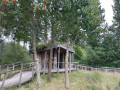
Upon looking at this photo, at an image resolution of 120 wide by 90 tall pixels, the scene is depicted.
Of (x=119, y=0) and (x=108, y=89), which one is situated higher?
(x=119, y=0)

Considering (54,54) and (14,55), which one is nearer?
(54,54)

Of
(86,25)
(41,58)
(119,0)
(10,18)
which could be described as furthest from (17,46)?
(119,0)

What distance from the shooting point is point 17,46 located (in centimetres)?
2264

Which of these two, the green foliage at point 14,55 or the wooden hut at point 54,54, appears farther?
the green foliage at point 14,55

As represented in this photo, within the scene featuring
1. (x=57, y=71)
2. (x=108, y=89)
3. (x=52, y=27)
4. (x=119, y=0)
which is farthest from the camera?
(x=119, y=0)

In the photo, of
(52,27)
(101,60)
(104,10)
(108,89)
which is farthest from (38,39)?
(104,10)

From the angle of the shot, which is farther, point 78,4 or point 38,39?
point 38,39

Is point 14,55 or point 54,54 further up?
point 14,55

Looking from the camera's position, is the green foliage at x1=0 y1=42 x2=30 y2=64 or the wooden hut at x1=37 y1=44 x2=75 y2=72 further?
the green foliage at x1=0 y1=42 x2=30 y2=64

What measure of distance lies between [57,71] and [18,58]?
1221 cm

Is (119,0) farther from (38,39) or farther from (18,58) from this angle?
(18,58)

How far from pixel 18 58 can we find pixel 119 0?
2286 centimetres

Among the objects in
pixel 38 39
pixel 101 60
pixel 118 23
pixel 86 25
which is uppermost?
pixel 118 23

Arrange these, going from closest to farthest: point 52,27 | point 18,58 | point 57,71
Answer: point 52,27 → point 57,71 → point 18,58
